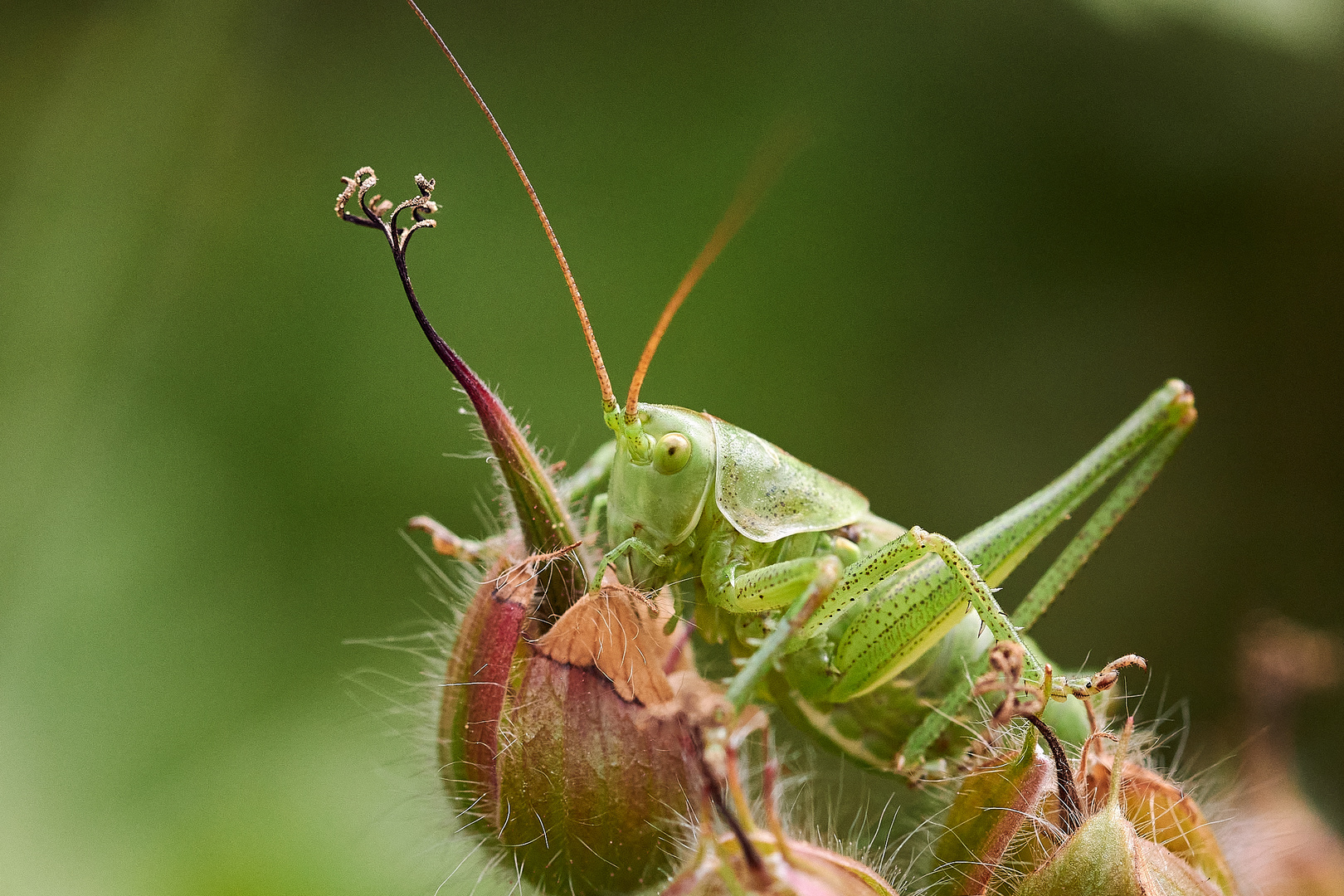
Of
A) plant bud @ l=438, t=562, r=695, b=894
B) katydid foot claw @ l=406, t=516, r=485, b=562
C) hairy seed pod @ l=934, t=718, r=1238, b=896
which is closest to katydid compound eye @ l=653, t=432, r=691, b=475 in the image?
katydid foot claw @ l=406, t=516, r=485, b=562

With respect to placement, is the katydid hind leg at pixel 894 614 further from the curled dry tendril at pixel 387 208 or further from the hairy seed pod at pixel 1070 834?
the curled dry tendril at pixel 387 208

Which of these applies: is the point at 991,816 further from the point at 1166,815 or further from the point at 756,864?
the point at 756,864

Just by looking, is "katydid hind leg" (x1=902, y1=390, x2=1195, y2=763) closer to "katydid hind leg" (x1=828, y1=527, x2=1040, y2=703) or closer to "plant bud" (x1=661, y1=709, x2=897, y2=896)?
"katydid hind leg" (x1=828, y1=527, x2=1040, y2=703)

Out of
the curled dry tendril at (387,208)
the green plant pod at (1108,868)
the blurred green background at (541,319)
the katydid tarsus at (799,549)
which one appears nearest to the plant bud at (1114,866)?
the green plant pod at (1108,868)

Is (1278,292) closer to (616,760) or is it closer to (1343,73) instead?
(1343,73)

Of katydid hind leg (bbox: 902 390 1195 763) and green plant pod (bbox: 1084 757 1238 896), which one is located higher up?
katydid hind leg (bbox: 902 390 1195 763)

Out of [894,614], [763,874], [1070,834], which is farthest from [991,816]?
[894,614]
